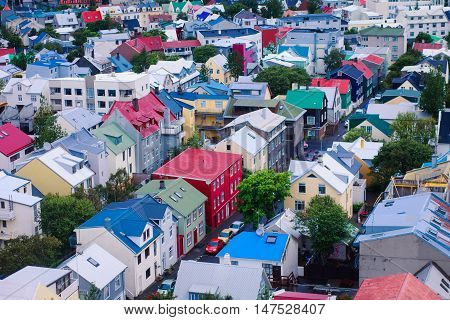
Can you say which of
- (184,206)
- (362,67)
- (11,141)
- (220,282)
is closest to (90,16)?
(362,67)

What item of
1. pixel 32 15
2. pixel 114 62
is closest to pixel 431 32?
pixel 114 62

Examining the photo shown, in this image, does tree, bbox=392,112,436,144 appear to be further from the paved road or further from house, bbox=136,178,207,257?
house, bbox=136,178,207,257

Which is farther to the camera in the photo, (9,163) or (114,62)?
(114,62)

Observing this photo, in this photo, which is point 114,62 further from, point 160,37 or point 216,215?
point 216,215

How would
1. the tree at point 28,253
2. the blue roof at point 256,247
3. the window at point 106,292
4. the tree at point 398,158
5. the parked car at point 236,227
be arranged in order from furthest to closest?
the tree at point 398,158, the parked car at point 236,227, the blue roof at point 256,247, the tree at point 28,253, the window at point 106,292

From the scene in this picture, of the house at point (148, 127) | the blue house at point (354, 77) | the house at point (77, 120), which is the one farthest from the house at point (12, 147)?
the blue house at point (354, 77)

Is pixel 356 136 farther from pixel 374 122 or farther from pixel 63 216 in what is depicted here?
pixel 63 216

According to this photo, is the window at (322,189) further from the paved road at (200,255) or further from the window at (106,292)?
the window at (106,292)
